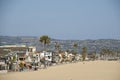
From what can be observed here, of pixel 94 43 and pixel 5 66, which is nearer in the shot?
pixel 5 66

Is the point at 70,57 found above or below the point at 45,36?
below

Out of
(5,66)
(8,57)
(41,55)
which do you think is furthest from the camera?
(41,55)

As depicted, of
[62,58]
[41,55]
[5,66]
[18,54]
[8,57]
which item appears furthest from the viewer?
[62,58]

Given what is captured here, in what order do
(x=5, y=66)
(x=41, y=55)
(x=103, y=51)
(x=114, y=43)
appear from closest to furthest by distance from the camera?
1. (x=5, y=66)
2. (x=41, y=55)
3. (x=103, y=51)
4. (x=114, y=43)

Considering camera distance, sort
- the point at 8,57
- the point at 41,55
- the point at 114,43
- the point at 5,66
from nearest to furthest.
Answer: the point at 5,66, the point at 8,57, the point at 41,55, the point at 114,43

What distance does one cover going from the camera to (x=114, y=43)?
550ft

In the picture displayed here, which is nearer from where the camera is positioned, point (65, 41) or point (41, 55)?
point (41, 55)

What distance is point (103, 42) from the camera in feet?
550

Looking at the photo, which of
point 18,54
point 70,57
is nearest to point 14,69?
point 18,54

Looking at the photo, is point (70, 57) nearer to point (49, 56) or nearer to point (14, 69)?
point (49, 56)

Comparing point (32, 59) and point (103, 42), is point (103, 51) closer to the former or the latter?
point (103, 42)

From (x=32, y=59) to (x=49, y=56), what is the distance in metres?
11.2

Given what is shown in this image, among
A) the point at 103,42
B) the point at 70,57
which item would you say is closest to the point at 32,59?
the point at 70,57

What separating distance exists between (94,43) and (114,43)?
24243mm
